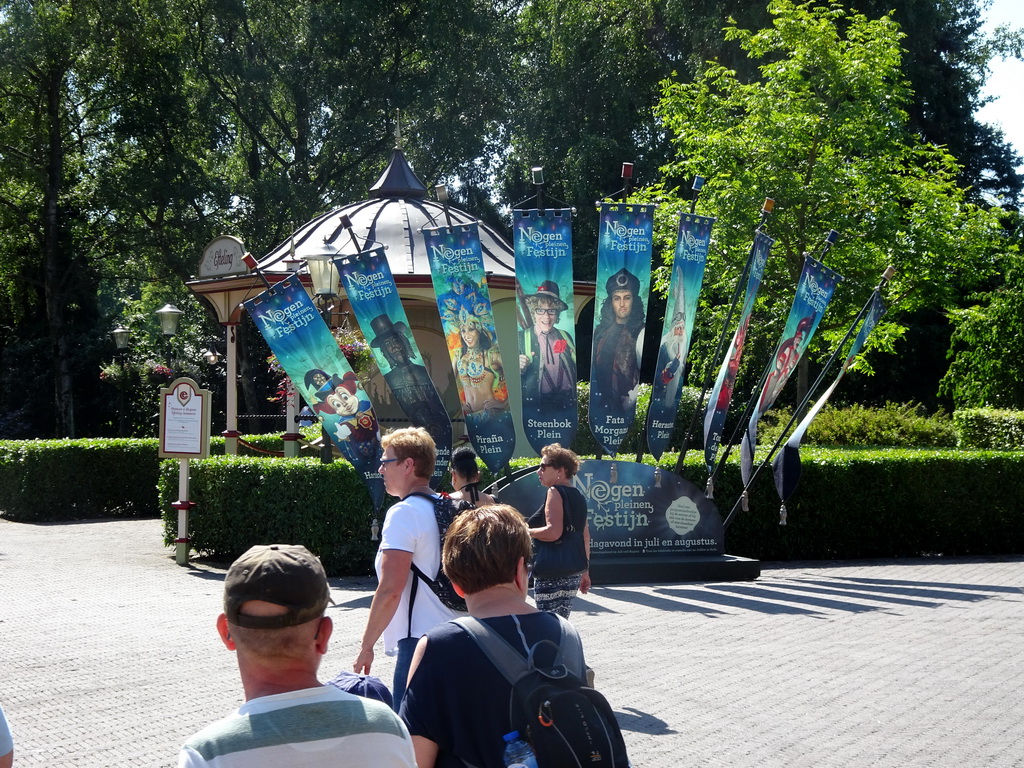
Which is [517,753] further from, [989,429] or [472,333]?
[989,429]

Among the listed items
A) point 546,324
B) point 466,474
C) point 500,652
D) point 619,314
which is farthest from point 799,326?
point 500,652

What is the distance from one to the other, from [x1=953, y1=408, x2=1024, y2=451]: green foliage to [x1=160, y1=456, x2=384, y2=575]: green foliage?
1568 cm

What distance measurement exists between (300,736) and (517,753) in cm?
66

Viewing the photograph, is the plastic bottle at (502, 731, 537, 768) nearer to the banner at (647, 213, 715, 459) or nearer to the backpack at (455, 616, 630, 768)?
the backpack at (455, 616, 630, 768)

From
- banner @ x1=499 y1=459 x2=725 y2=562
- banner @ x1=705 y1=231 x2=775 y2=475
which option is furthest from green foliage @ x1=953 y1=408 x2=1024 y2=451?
banner @ x1=499 y1=459 x2=725 y2=562

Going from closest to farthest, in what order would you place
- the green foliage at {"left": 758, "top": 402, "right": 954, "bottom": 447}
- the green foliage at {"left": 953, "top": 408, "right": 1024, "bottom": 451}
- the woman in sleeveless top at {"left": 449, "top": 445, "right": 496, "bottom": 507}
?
1. the woman in sleeveless top at {"left": 449, "top": 445, "right": 496, "bottom": 507}
2. the green foliage at {"left": 953, "top": 408, "right": 1024, "bottom": 451}
3. the green foliage at {"left": 758, "top": 402, "right": 954, "bottom": 447}

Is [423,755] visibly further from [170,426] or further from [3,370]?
[3,370]

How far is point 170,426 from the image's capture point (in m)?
13.4

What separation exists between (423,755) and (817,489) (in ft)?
39.0

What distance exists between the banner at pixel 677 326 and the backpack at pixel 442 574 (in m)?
7.73

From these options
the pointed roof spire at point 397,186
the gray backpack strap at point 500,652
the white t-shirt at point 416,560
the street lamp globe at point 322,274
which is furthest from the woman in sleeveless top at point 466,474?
the pointed roof spire at point 397,186

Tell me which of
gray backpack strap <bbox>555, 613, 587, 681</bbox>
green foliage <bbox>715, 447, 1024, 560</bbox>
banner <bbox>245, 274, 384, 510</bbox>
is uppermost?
banner <bbox>245, 274, 384, 510</bbox>

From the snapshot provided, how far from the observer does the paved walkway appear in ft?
19.5

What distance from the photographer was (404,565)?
4.33 m
